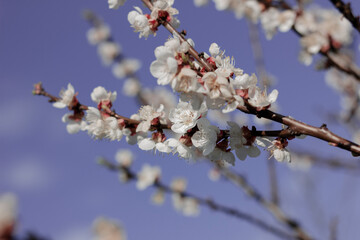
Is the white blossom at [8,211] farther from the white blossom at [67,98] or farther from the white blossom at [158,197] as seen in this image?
the white blossom at [158,197]

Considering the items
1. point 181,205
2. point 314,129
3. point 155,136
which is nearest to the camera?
point 314,129

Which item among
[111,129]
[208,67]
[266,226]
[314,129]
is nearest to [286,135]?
[314,129]

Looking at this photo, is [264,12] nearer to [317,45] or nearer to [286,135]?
[317,45]

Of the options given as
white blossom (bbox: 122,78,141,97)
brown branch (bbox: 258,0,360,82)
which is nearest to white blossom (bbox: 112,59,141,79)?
white blossom (bbox: 122,78,141,97)

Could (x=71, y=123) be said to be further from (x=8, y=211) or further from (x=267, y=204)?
(x=267, y=204)

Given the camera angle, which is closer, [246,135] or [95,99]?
[246,135]

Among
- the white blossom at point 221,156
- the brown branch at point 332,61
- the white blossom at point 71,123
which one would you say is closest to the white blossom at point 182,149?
the white blossom at point 221,156

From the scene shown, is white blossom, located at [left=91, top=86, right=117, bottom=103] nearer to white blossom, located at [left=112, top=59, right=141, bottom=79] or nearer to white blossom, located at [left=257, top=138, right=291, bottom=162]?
white blossom, located at [left=257, top=138, right=291, bottom=162]
